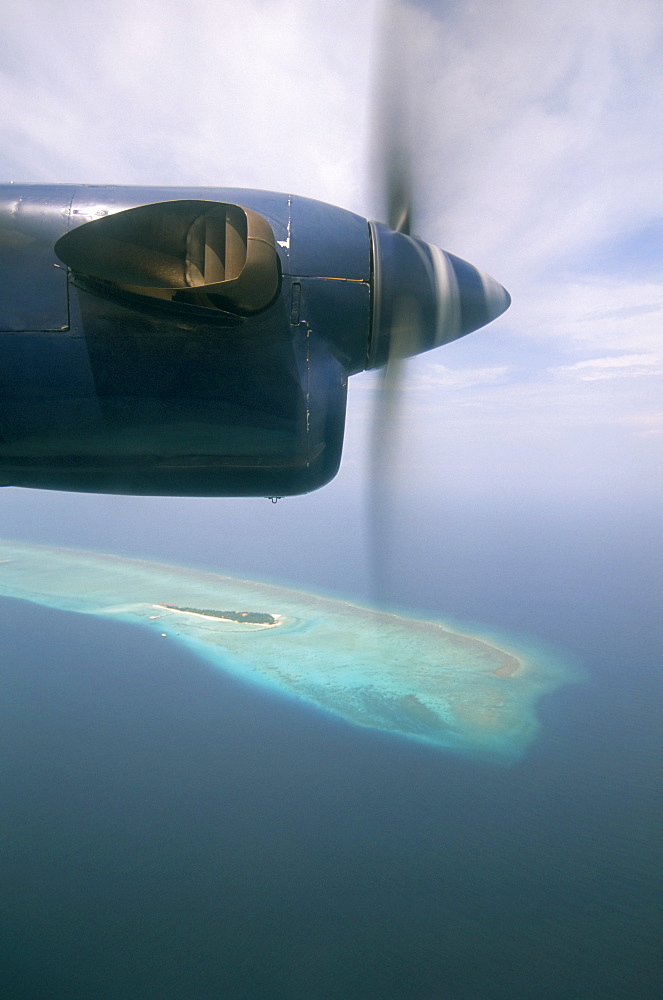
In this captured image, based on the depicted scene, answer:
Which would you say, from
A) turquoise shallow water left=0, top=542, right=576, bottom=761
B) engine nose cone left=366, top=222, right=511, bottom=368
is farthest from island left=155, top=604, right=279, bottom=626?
engine nose cone left=366, top=222, right=511, bottom=368

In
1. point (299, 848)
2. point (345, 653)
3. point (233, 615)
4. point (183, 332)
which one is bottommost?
point (299, 848)

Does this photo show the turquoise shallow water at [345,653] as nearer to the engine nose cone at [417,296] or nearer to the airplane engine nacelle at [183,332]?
the engine nose cone at [417,296]

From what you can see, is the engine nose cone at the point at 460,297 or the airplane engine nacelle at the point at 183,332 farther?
the engine nose cone at the point at 460,297

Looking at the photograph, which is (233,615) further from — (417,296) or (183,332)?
(183,332)

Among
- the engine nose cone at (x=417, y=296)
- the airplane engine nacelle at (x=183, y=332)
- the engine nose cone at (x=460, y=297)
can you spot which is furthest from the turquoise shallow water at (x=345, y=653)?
the airplane engine nacelle at (x=183, y=332)

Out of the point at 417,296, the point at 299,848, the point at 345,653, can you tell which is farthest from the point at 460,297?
the point at 345,653

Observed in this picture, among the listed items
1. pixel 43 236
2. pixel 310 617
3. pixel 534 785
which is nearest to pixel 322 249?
pixel 43 236

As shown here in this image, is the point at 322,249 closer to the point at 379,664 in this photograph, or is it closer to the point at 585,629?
the point at 379,664

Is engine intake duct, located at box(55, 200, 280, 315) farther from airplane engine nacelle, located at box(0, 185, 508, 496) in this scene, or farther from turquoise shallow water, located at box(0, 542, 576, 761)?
turquoise shallow water, located at box(0, 542, 576, 761)
